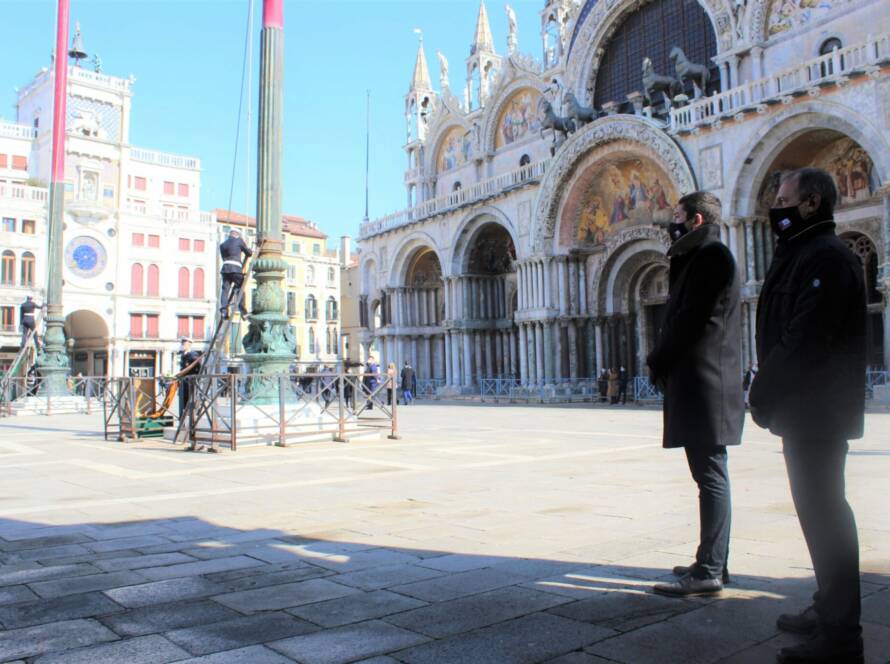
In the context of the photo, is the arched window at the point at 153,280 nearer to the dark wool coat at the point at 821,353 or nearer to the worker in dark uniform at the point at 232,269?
the worker in dark uniform at the point at 232,269

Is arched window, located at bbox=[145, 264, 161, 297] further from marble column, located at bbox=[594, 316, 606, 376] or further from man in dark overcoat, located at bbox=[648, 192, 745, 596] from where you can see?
man in dark overcoat, located at bbox=[648, 192, 745, 596]

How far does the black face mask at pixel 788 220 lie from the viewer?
3424 mm

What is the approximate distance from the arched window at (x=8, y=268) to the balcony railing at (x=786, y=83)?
1580 inches

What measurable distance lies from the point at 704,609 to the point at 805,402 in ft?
3.59

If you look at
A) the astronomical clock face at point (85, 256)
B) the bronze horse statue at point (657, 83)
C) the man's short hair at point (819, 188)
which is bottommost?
the man's short hair at point (819, 188)

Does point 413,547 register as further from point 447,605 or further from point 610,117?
point 610,117

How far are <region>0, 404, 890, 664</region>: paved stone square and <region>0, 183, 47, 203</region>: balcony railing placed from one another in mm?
44478

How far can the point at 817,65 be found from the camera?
63.2ft

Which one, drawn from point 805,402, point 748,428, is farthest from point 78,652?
point 748,428

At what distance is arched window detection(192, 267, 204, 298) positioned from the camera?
5525cm

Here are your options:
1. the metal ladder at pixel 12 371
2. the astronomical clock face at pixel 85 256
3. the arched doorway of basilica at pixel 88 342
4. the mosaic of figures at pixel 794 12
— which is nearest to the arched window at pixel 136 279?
the astronomical clock face at pixel 85 256

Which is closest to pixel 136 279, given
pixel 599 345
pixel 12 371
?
pixel 12 371

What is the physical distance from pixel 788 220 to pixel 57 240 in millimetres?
24442

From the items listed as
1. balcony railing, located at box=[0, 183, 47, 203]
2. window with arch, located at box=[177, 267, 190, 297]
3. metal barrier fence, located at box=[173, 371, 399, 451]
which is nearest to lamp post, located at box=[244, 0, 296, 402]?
metal barrier fence, located at box=[173, 371, 399, 451]
